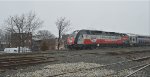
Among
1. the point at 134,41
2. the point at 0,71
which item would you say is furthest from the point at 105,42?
the point at 0,71

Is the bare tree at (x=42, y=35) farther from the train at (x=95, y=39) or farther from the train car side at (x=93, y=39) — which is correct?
the train car side at (x=93, y=39)

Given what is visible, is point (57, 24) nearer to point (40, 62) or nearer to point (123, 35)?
point (123, 35)

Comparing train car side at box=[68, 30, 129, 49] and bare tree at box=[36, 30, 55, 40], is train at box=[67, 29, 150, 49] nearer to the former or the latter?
train car side at box=[68, 30, 129, 49]

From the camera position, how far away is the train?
28828 mm

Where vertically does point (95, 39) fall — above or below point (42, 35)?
below

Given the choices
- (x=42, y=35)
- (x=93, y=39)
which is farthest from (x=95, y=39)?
(x=42, y=35)

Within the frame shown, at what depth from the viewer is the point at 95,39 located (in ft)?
102

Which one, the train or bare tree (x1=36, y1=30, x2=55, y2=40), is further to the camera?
bare tree (x1=36, y1=30, x2=55, y2=40)

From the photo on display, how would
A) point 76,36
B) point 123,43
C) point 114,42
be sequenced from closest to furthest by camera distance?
1. point 76,36
2. point 114,42
3. point 123,43

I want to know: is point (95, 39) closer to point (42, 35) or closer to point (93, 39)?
point (93, 39)

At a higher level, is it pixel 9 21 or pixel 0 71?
pixel 9 21

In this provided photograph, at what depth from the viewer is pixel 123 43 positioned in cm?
4088

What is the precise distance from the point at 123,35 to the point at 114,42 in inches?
172

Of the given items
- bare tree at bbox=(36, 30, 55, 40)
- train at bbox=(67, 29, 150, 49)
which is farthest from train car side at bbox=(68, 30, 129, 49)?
bare tree at bbox=(36, 30, 55, 40)
